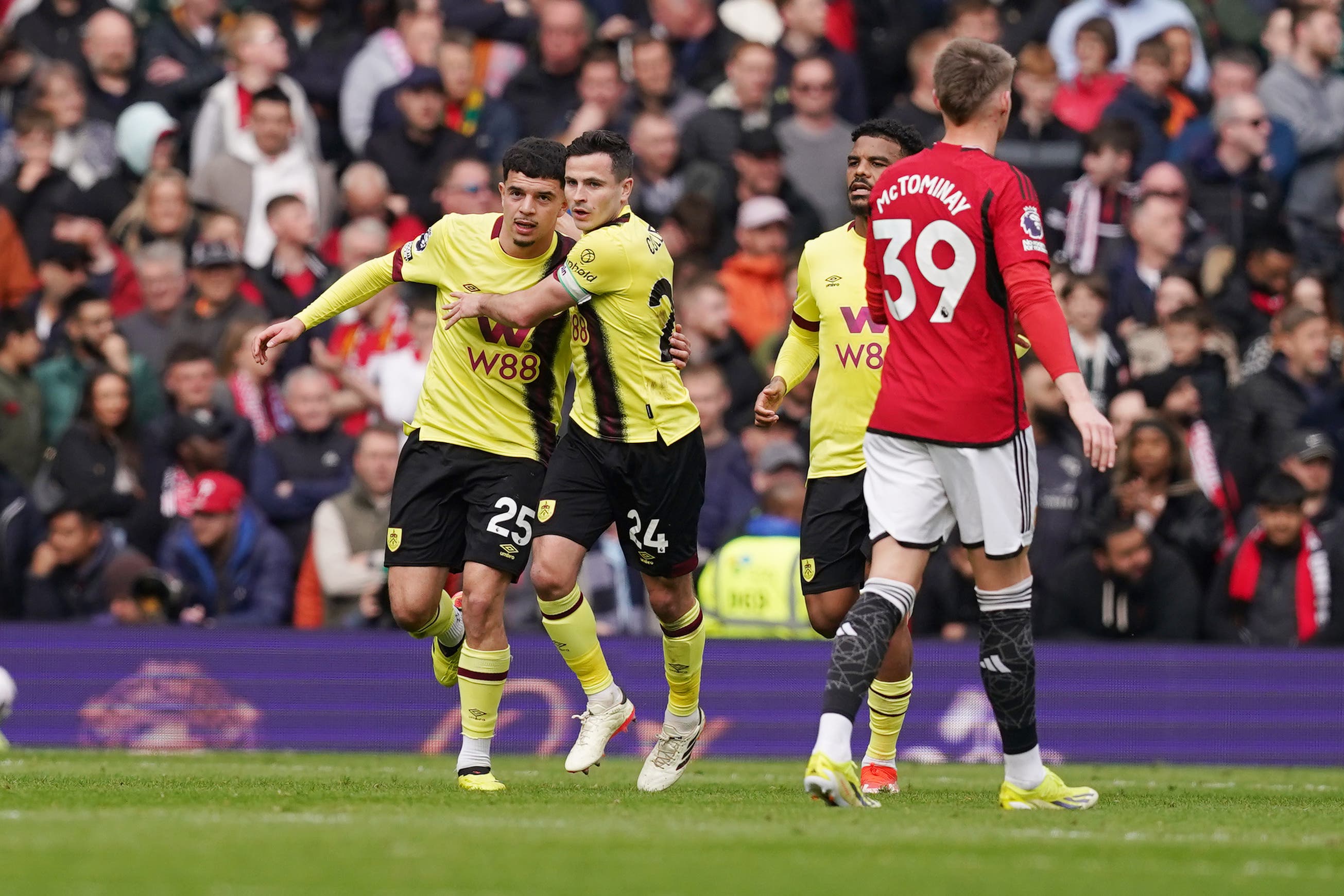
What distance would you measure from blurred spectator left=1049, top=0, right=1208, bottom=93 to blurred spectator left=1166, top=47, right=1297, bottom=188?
68 cm

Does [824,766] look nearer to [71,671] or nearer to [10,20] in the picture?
[71,671]

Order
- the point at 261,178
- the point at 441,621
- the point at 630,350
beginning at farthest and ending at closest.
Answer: the point at 261,178
the point at 441,621
the point at 630,350

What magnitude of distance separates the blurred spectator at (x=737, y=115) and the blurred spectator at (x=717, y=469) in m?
3.01

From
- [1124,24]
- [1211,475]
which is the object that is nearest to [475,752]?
[1211,475]

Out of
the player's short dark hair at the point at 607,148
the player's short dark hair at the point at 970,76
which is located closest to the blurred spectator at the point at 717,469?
the player's short dark hair at the point at 607,148

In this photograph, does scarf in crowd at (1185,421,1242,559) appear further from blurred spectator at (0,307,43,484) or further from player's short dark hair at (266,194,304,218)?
blurred spectator at (0,307,43,484)

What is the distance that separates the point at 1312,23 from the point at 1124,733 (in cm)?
751

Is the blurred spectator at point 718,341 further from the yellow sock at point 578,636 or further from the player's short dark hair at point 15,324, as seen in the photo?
the yellow sock at point 578,636

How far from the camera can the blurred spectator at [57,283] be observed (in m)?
16.9

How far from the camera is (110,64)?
18.8 metres

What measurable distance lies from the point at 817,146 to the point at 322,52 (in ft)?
15.0

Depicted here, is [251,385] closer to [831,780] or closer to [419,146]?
[419,146]

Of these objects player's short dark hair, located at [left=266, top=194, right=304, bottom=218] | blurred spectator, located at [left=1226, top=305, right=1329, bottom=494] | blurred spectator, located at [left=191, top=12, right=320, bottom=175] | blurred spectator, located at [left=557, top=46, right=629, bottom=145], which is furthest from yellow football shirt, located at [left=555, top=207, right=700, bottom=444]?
blurred spectator, located at [left=191, top=12, right=320, bottom=175]

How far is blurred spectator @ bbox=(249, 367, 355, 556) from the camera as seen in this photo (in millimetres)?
15234
